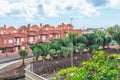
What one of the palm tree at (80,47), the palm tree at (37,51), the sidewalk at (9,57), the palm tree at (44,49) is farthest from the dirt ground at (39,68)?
the sidewalk at (9,57)

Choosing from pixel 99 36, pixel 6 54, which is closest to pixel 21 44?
pixel 6 54

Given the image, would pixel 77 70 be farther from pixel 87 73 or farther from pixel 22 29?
pixel 22 29

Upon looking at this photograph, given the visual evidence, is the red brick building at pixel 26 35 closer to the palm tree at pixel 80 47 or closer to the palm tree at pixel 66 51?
the palm tree at pixel 66 51

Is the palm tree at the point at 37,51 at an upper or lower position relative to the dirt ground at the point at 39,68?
upper

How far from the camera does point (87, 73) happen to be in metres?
5.98

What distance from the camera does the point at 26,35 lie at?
49.3 m

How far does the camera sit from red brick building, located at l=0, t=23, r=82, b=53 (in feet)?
145

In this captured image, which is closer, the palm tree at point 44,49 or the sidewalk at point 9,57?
the palm tree at point 44,49

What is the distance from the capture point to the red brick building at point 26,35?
44344 millimetres

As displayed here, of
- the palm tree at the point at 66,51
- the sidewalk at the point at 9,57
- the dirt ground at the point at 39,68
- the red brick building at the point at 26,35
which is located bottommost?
the dirt ground at the point at 39,68

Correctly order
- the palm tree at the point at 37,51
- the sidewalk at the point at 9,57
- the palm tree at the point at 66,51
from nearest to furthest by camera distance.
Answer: the palm tree at the point at 37,51
the palm tree at the point at 66,51
the sidewalk at the point at 9,57

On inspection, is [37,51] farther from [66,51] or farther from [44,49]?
[66,51]

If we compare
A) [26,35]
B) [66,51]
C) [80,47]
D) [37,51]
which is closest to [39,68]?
[37,51]

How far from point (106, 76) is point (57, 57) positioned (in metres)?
31.9
